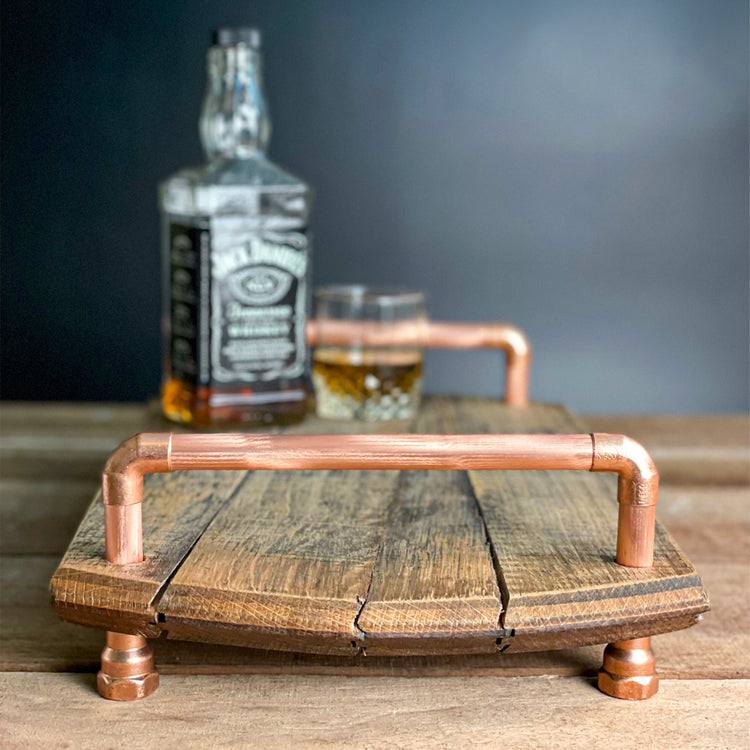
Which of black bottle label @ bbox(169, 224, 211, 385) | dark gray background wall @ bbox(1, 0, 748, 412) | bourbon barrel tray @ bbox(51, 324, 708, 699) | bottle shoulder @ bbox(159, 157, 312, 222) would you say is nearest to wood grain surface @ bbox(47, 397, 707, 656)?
bourbon barrel tray @ bbox(51, 324, 708, 699)

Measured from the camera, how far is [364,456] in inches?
24.3

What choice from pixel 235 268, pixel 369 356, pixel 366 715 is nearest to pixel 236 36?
pixel 235 268

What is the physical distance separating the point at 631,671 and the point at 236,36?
643mm

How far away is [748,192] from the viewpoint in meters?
1.46

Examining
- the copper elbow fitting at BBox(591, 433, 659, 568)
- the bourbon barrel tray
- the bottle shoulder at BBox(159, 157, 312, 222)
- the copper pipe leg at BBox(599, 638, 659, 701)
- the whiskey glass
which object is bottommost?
the copper pipe leg at BBox(599, 638, 659, 701)

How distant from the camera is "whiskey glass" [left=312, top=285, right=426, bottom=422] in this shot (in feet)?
3.36

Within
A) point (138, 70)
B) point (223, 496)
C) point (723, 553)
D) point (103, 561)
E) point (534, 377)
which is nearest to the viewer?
point (103, 561)

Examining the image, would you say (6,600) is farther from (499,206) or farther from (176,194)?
(499,206)

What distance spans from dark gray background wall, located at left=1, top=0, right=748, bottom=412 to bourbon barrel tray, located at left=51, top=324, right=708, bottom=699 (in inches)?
30.7

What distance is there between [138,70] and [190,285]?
0.54 metres

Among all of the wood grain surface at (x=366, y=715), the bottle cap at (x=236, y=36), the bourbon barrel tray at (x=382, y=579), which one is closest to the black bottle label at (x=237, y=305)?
the bottle cap at (x=236, y=36)

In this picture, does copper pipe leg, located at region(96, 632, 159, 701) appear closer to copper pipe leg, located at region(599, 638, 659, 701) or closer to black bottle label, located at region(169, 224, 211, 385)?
copper pipe leg, located at region(599, 638, 659, 701)

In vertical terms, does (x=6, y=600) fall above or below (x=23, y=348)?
below

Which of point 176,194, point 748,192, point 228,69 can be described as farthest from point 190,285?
point 748,192
